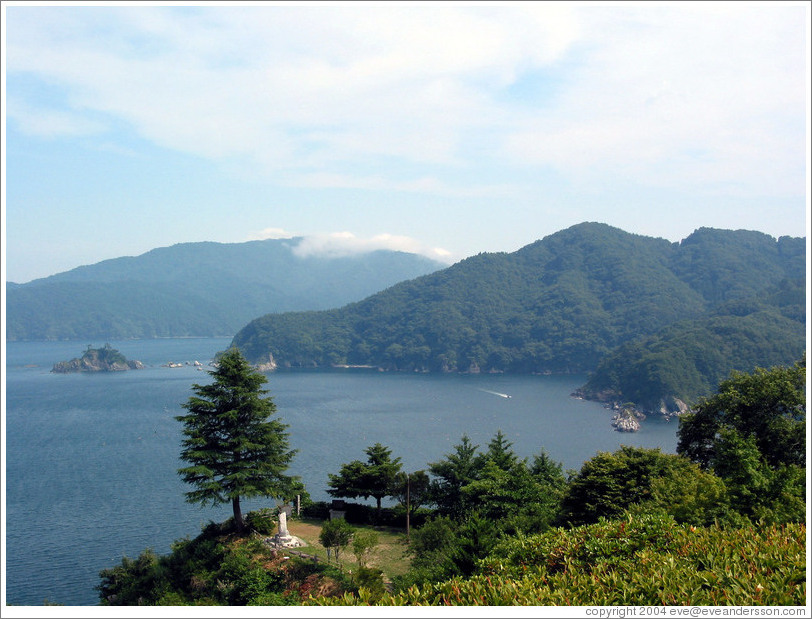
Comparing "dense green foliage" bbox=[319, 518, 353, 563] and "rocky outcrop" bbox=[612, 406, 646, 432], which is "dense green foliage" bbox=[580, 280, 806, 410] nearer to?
"rocky outcrop" bbox=[612, 406, 646, 432]

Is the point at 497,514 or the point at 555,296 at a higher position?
the point at 555,296

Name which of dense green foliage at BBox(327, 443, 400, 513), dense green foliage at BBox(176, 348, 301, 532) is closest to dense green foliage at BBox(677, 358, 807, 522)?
dense green foliage at BBox(327, 443, 400, 513)

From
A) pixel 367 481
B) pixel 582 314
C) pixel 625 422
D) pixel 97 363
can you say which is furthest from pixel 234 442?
pixel 582 314

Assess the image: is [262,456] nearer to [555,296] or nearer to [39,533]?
[39,533]

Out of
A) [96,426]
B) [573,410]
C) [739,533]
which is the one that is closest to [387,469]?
[739,533]

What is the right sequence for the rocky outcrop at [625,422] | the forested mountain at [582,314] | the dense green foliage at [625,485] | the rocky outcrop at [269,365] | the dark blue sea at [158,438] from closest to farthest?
the dense green foliage at [625,485] → the dark blue sea at [158,438] → the rocky outcrop at [625,422] → the forested mountain at [582,314] → the rocky outcrop at [269,365]

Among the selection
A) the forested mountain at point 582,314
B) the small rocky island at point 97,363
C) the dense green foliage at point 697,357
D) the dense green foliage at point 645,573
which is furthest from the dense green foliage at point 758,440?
the small rocky island at point 97,363

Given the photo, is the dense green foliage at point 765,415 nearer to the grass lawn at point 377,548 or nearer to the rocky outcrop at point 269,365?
Answer: the grass lawn at point 377,548
